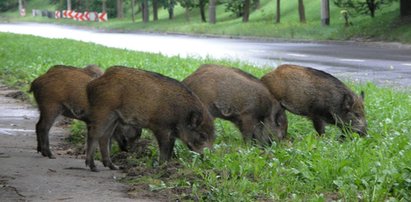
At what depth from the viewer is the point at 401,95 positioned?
11828mm

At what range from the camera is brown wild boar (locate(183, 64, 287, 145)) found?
8.57 m

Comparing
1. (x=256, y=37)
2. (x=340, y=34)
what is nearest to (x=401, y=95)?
(x=340, y=34)

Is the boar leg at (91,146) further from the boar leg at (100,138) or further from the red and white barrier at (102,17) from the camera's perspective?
the red and white barrier at (102,17)

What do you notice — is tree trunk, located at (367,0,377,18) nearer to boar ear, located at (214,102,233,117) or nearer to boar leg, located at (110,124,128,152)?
boar ear, located at (214,102,233,117)

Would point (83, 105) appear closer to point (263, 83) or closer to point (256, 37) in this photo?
point (263, 83)

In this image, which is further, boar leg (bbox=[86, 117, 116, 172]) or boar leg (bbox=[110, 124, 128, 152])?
boar leg (bbox=[110, 124, 128, 152])

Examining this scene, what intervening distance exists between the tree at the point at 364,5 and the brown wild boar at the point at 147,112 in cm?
3183

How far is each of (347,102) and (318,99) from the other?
0.29m

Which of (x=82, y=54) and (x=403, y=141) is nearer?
(x=403, y=141)

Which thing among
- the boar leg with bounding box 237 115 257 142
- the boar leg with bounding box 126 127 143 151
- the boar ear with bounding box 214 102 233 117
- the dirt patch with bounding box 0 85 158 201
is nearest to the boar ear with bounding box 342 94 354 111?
the boar leg with bounding box 237 115 257 142

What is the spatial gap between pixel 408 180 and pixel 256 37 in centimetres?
3465

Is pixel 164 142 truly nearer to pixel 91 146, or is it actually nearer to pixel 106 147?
pixel 106 147

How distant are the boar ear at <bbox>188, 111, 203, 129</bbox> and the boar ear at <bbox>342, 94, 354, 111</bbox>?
6.27 feet

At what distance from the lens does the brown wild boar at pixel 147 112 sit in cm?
775
